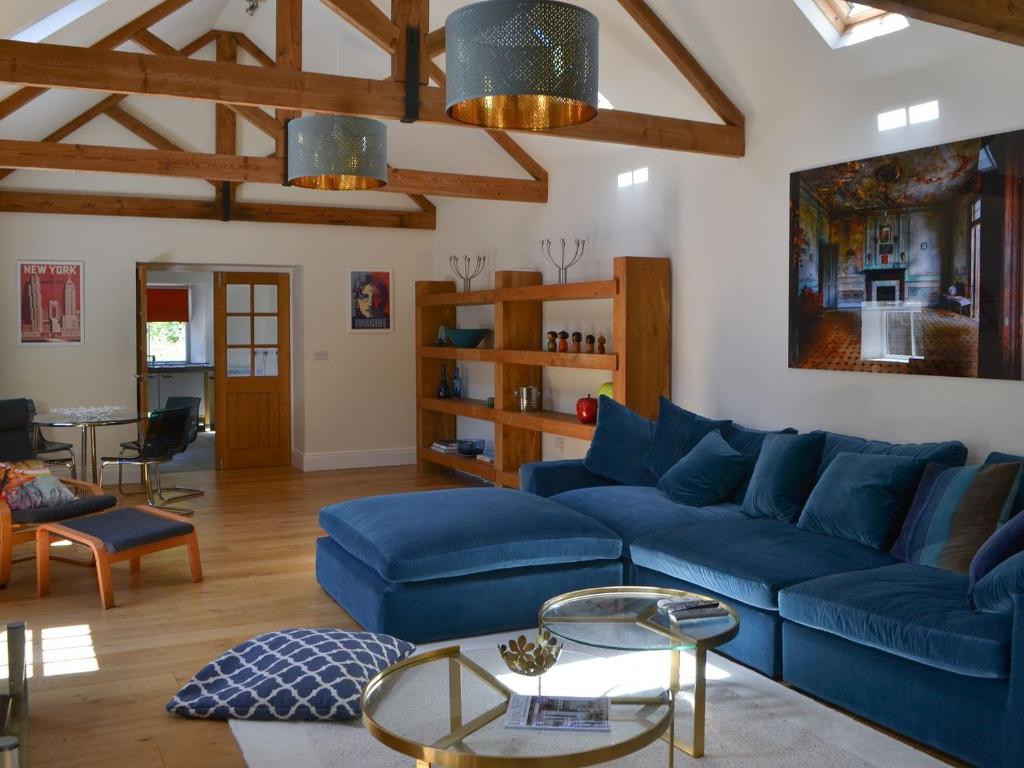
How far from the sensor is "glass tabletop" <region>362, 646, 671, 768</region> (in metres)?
2.39

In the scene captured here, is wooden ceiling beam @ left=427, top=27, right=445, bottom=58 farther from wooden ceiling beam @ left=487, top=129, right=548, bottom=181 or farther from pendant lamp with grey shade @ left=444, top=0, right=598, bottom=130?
pendant lamp with grey shade @ left=444, top=0, right=598, bottom=130

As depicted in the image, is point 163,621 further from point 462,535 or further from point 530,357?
point 530,357

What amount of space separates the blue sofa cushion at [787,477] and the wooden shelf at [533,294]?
1.97 meters

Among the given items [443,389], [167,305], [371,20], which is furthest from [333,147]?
[167,305]

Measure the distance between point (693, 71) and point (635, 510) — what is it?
2.63m

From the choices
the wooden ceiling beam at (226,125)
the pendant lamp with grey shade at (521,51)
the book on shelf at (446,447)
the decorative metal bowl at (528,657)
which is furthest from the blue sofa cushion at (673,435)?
the wooden ceiling beam at (226,125)

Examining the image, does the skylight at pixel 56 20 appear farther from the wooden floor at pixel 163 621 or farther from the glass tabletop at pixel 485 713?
the glass tabletop at pixel 485 713

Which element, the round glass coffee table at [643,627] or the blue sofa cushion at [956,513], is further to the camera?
the blue sofa cushion at [956,513]

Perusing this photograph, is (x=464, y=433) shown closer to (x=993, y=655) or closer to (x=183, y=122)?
(x=183, y=122)

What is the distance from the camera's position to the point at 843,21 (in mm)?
4906

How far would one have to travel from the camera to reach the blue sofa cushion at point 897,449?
13.5ft

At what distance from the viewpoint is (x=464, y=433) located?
30.8 ft

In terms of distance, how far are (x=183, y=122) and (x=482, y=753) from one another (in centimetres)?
753

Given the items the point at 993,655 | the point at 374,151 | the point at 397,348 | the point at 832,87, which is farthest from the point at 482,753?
the point at 397,348
